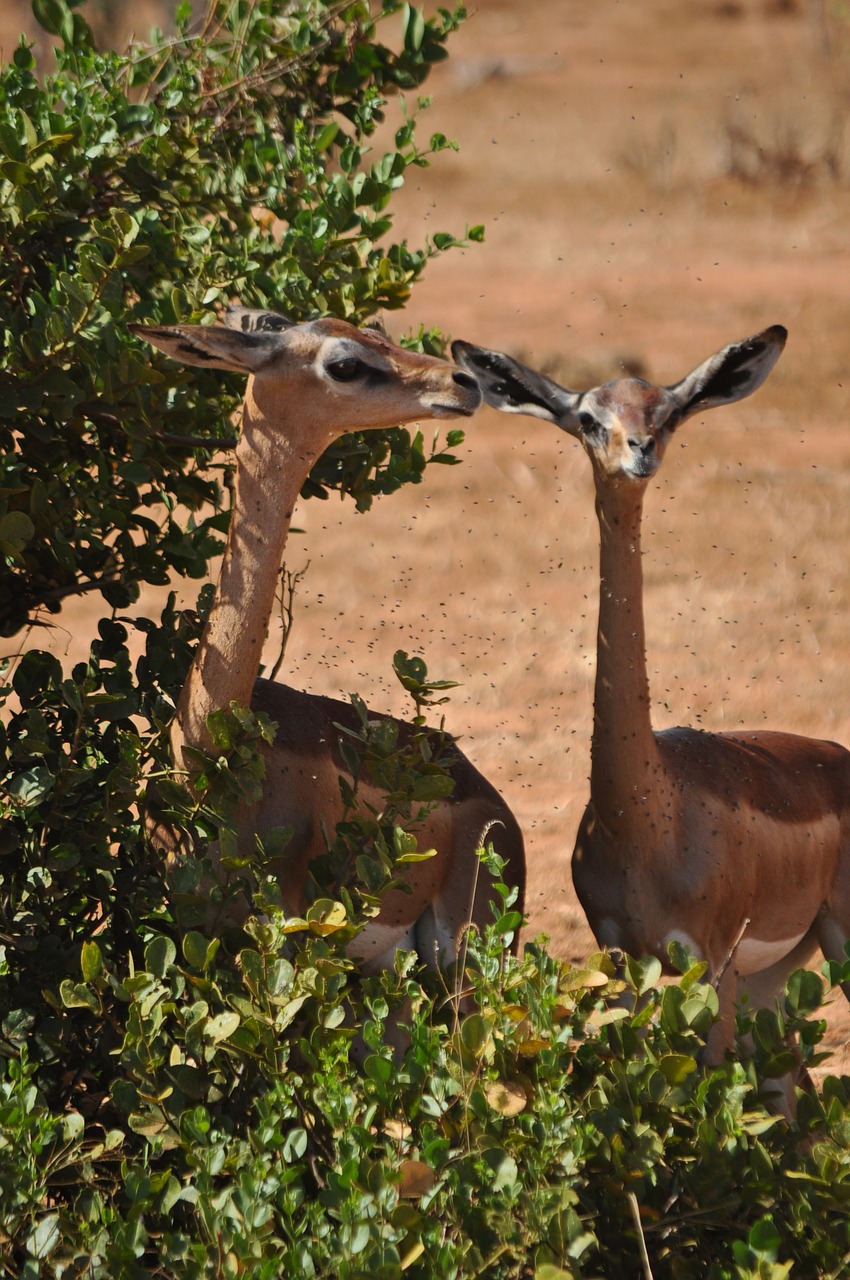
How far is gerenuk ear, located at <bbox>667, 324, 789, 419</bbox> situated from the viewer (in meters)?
4.44

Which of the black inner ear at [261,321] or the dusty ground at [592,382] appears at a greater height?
the black inner ear at [261,321]

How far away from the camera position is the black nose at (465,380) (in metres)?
3.37

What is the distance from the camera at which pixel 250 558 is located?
3494 mm

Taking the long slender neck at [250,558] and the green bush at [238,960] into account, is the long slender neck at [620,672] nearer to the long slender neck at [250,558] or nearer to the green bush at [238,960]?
the green bush at [238,960]

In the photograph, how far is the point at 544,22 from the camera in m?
24.9

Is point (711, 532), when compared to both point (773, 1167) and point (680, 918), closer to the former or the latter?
point (680, 918)

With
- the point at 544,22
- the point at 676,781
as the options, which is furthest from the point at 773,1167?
the point at 544,22

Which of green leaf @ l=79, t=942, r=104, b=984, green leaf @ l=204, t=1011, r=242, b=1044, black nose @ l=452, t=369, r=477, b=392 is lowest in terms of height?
green leaf @ l=204, t=1011, r=242, b=1044

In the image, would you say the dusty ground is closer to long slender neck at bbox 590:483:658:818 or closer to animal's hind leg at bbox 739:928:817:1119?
animal's hind leg at bbox 739:928:817:1119

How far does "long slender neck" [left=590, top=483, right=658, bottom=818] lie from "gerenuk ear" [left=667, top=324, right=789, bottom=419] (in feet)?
1.52

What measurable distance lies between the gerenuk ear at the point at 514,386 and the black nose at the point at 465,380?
3.36ft

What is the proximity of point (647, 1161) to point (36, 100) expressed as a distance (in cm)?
281

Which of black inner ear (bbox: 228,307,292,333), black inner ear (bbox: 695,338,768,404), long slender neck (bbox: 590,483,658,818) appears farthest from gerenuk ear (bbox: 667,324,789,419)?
black inner ear (bbox: 228,307,292,333)

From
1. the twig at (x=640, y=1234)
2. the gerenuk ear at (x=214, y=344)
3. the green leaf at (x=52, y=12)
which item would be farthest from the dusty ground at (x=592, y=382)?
the green leaf at (x=52, y=12)
